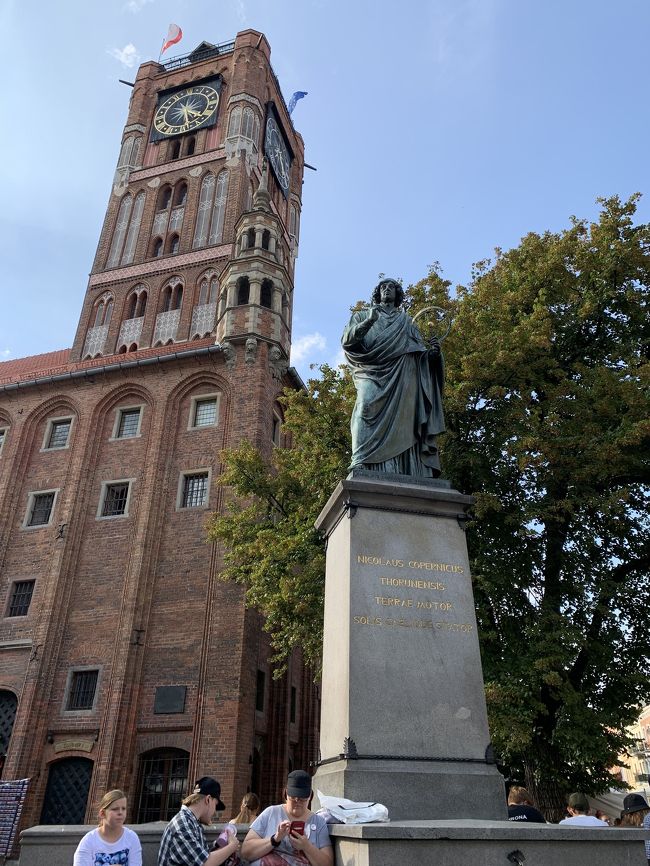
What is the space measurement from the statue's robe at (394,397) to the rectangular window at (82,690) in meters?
16.0

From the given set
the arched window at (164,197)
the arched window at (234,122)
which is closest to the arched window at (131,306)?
the arched window at (164,197)

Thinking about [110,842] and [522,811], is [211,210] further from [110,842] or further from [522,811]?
[110,842]

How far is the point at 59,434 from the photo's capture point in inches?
1037

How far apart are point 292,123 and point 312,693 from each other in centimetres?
3769

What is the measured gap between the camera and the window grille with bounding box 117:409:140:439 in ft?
83.0

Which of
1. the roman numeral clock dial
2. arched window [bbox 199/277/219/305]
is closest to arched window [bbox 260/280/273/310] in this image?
arched window [bbox 199/277/219/305]

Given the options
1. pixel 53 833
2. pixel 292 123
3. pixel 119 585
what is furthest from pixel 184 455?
pixel 292 123

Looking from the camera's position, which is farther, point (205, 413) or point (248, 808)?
point (205, 413)

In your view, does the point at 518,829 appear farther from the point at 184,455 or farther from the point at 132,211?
the point at 132,211

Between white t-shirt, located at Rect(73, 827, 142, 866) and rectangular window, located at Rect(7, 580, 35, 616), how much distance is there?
64.0ft

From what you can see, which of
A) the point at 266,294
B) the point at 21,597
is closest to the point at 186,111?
the point at 266,294

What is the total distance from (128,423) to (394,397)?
1975cm

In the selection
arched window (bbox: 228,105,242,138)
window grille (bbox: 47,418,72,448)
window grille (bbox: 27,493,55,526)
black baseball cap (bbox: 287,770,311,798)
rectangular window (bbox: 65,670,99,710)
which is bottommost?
black baseball cap (bbox: 287,770,311,798)

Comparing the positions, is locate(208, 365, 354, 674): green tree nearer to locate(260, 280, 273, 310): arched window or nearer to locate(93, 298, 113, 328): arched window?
locate(260, 280, 273, 310): arched window
